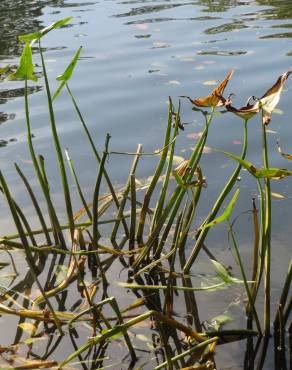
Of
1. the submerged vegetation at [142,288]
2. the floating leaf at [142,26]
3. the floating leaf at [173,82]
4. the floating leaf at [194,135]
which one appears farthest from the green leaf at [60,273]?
the floating leaf at [142,26]

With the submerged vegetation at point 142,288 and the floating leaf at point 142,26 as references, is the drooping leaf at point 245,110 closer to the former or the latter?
the submerged vegetation at point 142,288

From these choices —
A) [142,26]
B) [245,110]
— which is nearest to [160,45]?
[142,26]

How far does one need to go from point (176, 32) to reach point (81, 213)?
4.13 meters

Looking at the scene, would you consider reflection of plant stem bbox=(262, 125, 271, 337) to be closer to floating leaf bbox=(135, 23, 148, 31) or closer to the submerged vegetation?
the submerged vegetation

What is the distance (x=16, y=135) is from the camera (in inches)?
170

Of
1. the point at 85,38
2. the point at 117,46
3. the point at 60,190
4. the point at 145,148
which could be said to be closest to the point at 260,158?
the point at 145,148

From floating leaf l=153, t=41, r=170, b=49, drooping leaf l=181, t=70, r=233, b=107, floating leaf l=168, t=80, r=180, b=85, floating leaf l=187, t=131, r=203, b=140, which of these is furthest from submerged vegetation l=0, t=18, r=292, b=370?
floating leaf l=153, t=41, r=170, b=49

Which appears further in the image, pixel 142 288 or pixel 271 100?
pixel 142 288

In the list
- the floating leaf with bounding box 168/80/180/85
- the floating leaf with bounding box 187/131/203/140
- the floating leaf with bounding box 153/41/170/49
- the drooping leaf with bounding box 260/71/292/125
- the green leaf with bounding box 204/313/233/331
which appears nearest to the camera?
the drooping leaf with bounding box 260/71/292/125

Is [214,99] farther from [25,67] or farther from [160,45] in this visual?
[160,45]

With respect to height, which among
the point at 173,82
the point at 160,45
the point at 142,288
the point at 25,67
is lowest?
the point at 142,288

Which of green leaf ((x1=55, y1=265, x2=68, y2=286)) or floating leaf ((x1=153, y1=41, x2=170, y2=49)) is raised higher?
floating leaf ((x1=153, y1=41, x2=170, y2=49))

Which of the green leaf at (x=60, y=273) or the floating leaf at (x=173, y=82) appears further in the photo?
the floating leaf at (x=173, y=82)

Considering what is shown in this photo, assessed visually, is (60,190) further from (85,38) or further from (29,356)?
(85,38)
